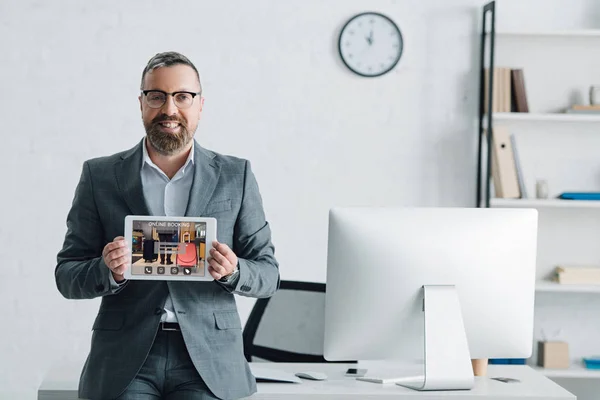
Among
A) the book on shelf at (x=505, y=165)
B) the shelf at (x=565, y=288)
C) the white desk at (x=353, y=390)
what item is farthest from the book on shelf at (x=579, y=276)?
the white desk at (x=353, y=390)

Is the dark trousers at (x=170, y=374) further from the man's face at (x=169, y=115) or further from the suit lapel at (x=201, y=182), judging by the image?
the man's face at (x=169, y=115)

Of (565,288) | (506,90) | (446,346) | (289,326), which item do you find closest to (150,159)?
(446,346)

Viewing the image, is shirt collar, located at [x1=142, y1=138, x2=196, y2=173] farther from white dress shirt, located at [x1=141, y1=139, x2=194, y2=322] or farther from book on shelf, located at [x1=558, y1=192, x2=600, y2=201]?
book on shelf, located at [x1=558, y1=192, x2=600, y2=201]

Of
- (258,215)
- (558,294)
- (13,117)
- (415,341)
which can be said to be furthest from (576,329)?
(13,117)

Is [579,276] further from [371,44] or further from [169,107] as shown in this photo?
[169,107]

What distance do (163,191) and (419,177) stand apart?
2.13m

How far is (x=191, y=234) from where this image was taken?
1765 mm

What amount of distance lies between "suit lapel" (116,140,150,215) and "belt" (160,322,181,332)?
0.24 m

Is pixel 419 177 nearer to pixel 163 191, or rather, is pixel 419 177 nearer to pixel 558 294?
pixel 558 294

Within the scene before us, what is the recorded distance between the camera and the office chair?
2701 millimetres

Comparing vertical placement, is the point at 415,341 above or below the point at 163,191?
below

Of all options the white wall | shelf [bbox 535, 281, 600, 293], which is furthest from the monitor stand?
the white wall

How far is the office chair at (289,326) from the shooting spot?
8.86 ft

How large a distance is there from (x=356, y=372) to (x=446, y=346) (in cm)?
39
